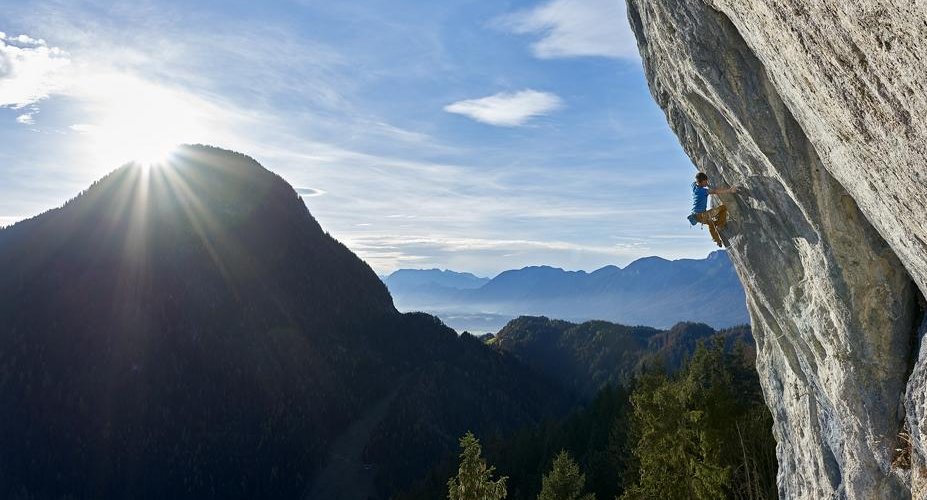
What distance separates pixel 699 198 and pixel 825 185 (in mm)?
3713

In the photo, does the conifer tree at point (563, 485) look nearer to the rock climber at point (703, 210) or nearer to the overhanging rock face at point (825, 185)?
the overhanging rock face at point (825, 185)

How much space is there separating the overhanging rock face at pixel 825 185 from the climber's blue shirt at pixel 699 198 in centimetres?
58

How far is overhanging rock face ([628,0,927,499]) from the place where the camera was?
26.0ft

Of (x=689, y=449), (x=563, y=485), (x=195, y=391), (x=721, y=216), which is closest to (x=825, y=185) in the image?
(x=721, y=216)

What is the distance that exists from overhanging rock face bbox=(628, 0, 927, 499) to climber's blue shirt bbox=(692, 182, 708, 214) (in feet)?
1.92

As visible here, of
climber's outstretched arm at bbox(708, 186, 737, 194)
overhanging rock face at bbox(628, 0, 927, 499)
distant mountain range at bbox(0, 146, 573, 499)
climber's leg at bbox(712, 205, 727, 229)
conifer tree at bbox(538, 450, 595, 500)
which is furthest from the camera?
distant mountain range at bbox(0, 146, 573, 499)

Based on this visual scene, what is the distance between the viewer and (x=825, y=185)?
1170 cm

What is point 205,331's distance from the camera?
7239 inches

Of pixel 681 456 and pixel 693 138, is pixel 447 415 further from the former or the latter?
pixel 693 138

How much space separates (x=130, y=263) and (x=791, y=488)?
210m

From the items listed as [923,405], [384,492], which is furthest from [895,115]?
[384,492]

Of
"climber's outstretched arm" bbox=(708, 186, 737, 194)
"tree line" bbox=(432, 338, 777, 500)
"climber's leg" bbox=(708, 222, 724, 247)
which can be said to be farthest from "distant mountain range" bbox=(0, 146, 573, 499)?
"climber's outstretched arm" bbox=(708, 186, 737, 194)

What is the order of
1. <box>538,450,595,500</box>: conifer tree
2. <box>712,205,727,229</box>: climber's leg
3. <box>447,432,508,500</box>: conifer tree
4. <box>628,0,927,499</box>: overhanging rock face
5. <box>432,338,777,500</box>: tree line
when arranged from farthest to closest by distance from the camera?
<box>538,450,595,500</box>: conifer tree < <box>432,338,777,500</box>: tree line < <box>447,432,508,500</box>: conifer tree < <box>712,205,727,229</box>: climber's leg < <box>628,0,927,499</box>: overhanging rock face

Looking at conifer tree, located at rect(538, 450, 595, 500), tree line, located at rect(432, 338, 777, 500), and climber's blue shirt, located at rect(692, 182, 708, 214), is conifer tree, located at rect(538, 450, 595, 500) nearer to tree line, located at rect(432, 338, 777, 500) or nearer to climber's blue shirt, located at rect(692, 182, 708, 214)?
tree line, located at rect(432, 338, 777, 500)
